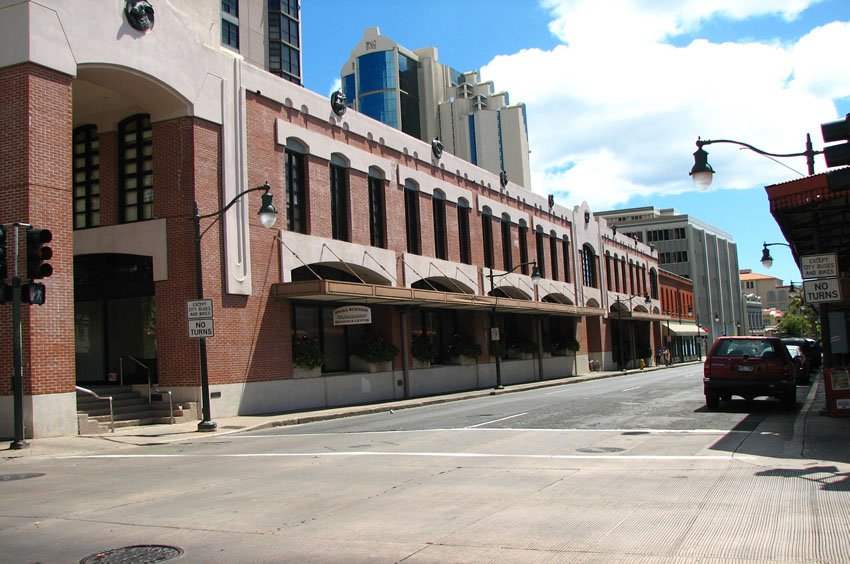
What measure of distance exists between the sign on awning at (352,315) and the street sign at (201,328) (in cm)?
770

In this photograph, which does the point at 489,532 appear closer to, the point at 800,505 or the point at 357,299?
the point at 800,505

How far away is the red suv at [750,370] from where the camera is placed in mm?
15898

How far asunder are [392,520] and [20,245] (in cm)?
1281

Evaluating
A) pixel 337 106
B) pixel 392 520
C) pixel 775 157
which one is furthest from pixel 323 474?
pixel 337 106

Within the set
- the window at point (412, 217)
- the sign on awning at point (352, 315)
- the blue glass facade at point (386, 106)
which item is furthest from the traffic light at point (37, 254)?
the blue glass facade at point (386, 106)

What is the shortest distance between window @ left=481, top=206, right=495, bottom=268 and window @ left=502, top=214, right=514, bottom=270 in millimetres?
1840

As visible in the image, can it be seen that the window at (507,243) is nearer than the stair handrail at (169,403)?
No

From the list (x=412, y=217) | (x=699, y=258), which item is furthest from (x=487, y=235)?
(x=699, y=258)

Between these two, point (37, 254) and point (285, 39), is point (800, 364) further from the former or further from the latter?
point (285, 39)

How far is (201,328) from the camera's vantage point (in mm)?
18031

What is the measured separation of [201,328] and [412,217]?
52.9ft

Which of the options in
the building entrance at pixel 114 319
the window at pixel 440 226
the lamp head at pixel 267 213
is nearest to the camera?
the lamp head at pixel 267 213

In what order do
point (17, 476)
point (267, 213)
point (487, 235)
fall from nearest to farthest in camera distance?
point (17, 476), point (267, 213), point (487, 235)

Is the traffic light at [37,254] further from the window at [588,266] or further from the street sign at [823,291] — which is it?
the window at [588,266]
